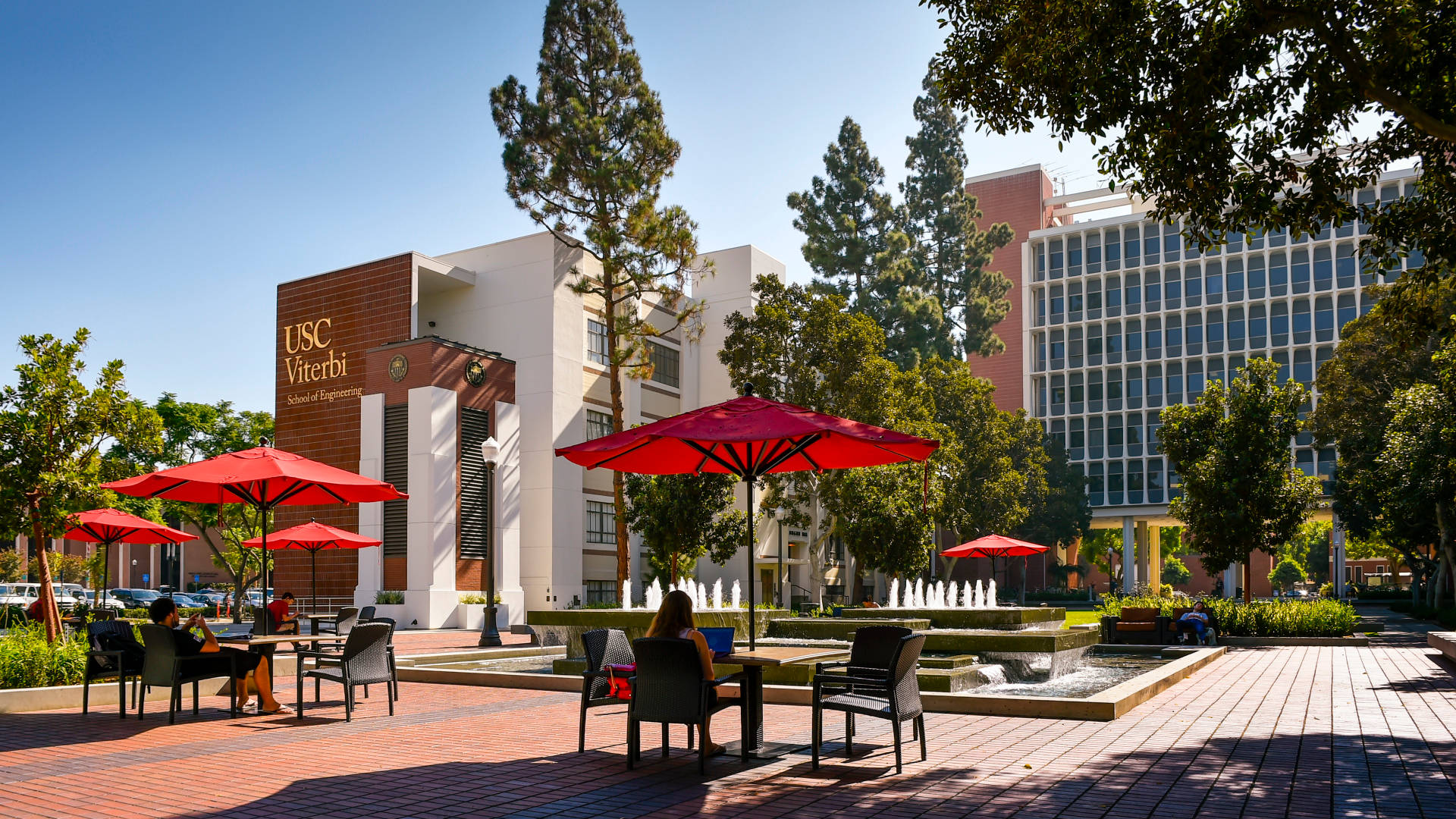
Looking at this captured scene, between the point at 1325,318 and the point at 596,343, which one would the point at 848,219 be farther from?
the point at 1325,318

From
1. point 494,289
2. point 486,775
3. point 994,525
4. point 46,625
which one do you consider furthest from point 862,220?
point 486,775

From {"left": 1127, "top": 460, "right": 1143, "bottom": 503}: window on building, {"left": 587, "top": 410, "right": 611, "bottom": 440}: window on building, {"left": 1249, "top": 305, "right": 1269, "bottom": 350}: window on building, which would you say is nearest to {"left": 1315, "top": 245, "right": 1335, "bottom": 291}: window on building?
{"left": 1249, "top": 305, "right": 1269, "bottom": 350}: window on building

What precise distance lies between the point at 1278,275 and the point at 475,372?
52436 mm

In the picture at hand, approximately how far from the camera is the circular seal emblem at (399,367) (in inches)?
1312

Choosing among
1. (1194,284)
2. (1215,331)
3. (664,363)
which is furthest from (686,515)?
(1194,284)

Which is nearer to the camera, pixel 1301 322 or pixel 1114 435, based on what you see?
pixel 1301 322

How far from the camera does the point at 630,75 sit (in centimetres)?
3525

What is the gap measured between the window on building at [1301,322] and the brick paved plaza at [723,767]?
6042cm

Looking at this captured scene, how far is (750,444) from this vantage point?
9.23 meters

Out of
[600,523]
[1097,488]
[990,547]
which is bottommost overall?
[990,547]

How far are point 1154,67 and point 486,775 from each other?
801 cm

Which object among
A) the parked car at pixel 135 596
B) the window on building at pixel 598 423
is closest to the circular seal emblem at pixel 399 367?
the window on building at pixel 598 423

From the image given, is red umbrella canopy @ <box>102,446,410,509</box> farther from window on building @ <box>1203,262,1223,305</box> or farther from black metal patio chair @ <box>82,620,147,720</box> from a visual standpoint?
window on building @ <box>1203,262,1223,305</box>

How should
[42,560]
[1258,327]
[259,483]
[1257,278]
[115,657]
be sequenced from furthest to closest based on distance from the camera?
1. [1257,278]
2. [1258,327]
3. [42,560]
4. [259,483]
5. [115,657]
